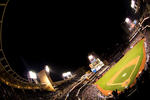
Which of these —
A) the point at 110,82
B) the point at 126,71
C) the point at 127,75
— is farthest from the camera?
the point at 110,82

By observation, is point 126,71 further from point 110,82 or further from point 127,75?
point 110,82

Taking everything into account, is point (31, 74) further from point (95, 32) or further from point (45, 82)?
point (95, 32)

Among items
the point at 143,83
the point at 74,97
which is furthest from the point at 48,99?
the point at 143,83

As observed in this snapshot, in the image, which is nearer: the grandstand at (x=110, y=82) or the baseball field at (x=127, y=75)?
the grandstand at (x=110, y=82)

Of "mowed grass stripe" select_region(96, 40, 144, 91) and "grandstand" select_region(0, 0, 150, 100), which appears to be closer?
"grandstand" select_region(0, 0, 150, 100)

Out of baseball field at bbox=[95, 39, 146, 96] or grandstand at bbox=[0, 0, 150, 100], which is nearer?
grandstand at bbox=[0, 0, 150, 100]

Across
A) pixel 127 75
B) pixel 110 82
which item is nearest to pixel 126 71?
pixel 127 75

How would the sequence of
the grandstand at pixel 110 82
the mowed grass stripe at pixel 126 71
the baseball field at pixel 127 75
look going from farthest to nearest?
the mowed grass stripe at pixel 126 71, the baseball field at pixel 127 75, the grandstand at pixel 110 82

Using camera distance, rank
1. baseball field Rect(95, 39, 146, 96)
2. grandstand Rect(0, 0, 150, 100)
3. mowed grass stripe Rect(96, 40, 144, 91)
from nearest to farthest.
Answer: grandstand Rect(0, 0, 150, 100) → baseball field Rect(95, 39, 146, 96) → mowed grass stripe Rect(96, 40, 144, 91)

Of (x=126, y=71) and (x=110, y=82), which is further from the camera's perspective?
(x=110, y=82)

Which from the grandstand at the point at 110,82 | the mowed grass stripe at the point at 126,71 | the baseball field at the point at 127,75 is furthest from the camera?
the mowed grass stripe at the point at 126,71

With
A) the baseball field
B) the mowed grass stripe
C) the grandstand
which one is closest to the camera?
the grandstand
